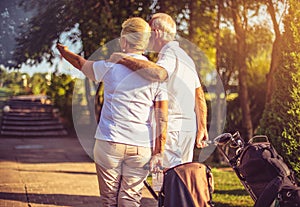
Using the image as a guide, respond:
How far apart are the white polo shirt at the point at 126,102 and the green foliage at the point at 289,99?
179 cm

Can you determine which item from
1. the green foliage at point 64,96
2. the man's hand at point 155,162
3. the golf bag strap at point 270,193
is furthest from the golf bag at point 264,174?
the green foliage at point 64,96

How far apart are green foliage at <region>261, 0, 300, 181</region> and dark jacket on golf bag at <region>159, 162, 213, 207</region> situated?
1574 millimetres

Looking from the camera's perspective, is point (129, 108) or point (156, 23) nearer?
point (129, 108)

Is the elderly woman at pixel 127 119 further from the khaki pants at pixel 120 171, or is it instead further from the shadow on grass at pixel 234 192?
the shadow on grass at pixel 234 192

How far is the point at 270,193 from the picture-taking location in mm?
2998

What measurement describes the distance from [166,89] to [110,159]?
1.97 ft

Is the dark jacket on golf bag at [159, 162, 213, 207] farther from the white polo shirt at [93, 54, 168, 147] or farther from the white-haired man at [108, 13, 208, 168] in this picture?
the white-haired man at [108, 13, 208, 168]

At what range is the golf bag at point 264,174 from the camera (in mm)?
3000

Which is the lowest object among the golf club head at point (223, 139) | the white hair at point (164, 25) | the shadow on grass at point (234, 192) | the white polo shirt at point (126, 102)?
the shadow on grass at point (234, 192)

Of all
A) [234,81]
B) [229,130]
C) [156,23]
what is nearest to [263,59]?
[234,81]

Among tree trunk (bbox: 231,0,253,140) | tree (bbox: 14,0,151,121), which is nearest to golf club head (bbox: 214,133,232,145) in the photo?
tree (bbox: 14,0,151,121)

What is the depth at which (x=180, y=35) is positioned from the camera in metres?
9.29

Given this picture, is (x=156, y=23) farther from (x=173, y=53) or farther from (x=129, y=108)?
(x=129, y=108)

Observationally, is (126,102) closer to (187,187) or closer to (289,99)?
(187,187)
